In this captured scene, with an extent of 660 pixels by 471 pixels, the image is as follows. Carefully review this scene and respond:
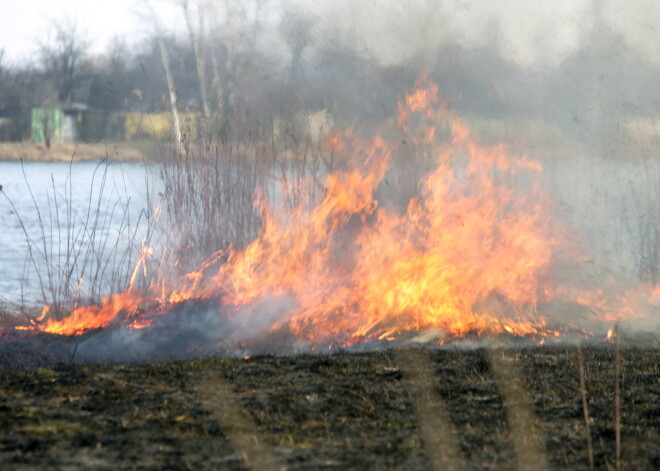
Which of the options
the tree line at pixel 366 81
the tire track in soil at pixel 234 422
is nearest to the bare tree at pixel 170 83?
the tree line at pixel 366 81

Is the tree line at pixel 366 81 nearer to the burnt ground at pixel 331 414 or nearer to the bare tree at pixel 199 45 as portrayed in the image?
the bare tree at pixel 199 45

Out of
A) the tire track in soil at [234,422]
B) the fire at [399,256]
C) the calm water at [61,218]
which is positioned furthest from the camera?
the calm water at [61,218]

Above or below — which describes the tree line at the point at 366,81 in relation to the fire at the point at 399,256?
above

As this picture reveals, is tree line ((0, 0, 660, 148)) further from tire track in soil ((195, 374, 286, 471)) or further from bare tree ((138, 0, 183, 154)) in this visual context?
tire track in soil ((195, 374, 286, 471))

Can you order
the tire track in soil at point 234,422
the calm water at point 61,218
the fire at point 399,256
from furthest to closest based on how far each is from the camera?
the calm water at point 61,218 → the fire at point 399,256 → the tire track in soil at point 234,422

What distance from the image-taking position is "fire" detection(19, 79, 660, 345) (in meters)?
7.70

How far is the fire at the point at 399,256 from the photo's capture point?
770 cm

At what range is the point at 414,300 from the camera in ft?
25.3

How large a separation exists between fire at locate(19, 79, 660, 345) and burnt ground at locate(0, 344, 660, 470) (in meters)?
1.78

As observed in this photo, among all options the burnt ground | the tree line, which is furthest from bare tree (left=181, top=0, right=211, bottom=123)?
the burnt ground

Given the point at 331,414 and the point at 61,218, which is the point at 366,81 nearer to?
the point at 331,414

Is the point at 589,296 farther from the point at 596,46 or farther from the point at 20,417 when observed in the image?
the point at 20,417

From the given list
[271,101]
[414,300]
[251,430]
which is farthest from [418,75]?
[251,430]

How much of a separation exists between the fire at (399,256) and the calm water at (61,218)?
1.03 meters
